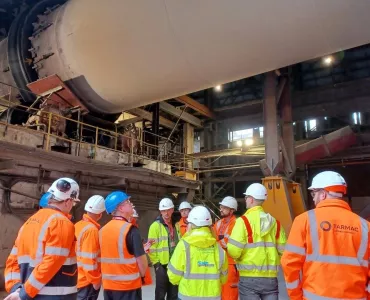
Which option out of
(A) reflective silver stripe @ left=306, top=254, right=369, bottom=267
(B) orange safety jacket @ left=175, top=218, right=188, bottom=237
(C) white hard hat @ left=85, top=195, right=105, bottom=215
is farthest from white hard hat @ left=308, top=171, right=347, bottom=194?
(B) orange safety jacket @ left=175, top=218, right=188, bottom=237

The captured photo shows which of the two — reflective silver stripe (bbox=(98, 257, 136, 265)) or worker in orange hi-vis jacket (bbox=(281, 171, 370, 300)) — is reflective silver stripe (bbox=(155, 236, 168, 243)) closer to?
reflective silver stripe (bbox=(98, 257, 136, 265))

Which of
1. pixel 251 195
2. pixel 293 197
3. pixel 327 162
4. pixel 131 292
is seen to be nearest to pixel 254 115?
pixel 327 162

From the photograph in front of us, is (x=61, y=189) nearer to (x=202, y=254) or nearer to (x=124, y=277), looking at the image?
(x=124, y=277)

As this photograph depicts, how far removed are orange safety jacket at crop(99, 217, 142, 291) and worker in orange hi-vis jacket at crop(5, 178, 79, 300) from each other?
1.85ft

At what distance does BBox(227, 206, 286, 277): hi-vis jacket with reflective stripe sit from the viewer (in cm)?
299

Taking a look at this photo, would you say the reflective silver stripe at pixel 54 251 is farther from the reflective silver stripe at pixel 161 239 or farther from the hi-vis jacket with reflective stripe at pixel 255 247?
the reflective silver stripe at pixel 161 239

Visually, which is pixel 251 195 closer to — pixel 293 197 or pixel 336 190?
pixel 336 190

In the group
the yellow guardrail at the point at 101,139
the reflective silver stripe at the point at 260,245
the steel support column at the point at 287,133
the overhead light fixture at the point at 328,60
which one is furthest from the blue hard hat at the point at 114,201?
the overhead light fixture at the point at 328,60

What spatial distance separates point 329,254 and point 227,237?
224 cm

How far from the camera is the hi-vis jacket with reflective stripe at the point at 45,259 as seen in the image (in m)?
2.17

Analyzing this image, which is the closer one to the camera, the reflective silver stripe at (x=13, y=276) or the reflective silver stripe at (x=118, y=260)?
the reflective silver stripe at (x=13, y=276)

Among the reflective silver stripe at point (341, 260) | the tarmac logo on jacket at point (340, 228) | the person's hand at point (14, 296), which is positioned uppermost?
the tarmac logo on jacket at point (340, 228)

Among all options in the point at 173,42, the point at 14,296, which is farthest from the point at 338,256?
the point at 173,42

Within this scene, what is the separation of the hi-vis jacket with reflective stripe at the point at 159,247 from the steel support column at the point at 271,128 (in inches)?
101
